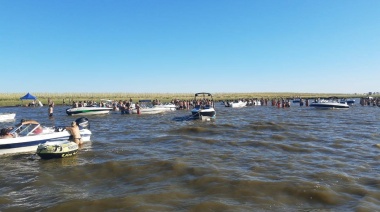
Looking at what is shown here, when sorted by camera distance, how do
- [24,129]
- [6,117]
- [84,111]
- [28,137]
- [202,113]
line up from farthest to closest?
[84,111], [6,117], [202,113], [24,129], [28,137]

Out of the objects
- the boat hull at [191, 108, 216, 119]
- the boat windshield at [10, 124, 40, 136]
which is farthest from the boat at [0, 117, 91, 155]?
the boat hull at [191, 108, 216, 119]

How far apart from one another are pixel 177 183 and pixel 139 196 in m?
1.80

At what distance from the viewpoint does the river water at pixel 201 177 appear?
29.0 ft

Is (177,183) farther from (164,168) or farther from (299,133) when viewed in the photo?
(299,133)

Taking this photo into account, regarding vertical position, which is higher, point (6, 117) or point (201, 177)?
point (6, 117)

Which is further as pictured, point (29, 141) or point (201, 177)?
point (29, 141)

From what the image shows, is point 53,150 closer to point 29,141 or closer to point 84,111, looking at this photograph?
point 29,141

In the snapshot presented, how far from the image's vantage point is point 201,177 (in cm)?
1131

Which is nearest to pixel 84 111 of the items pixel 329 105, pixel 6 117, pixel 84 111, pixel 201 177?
pixel 84 111

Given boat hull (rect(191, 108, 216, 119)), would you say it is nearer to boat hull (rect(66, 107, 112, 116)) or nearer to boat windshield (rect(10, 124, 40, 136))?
boat hull (rect(66, 107, 112, 116))

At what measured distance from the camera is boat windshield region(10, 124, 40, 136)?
15873 millimetres

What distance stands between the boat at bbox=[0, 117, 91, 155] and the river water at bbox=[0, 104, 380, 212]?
0.46 meters

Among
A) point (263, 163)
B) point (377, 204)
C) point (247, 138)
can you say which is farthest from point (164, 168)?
point (247, 138)

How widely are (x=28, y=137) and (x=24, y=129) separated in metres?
0.71
